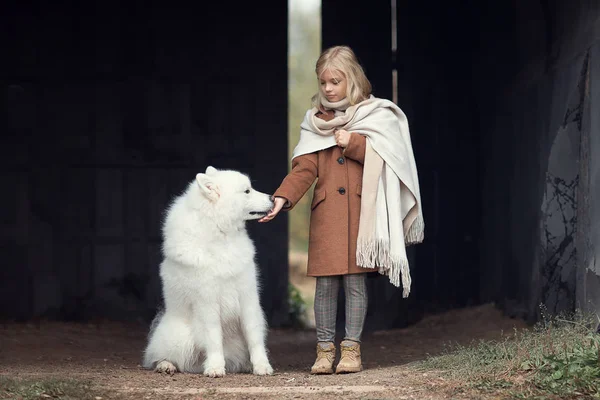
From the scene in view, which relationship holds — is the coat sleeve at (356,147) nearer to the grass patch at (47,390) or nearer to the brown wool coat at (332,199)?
the brown wool coat at (332,199)

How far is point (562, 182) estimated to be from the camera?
648cm

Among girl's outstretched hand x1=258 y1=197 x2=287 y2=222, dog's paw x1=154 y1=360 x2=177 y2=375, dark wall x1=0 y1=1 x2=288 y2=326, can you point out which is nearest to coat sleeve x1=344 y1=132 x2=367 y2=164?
girl's outstretched hand x1=258 y1=197 x2=287 y2=222

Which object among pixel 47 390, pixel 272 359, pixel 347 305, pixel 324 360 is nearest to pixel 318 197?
pixel 347 305

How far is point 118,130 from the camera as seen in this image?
8.66 metres

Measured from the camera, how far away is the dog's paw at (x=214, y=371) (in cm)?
504

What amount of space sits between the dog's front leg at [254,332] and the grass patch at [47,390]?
1035mm

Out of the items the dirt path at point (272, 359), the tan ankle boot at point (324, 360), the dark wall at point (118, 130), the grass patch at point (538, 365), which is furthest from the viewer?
the dark wall at point (118, 130)

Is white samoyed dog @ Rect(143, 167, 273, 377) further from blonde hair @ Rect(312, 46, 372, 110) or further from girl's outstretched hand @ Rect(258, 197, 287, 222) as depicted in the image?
blonde hair @ Rect(312, 46, 372, 110)

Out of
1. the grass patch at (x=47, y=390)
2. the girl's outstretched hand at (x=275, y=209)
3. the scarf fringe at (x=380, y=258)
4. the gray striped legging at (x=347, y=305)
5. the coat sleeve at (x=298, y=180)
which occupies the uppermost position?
the coat sleeve at (x=298, y=180)

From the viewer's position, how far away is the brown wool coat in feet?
17.3

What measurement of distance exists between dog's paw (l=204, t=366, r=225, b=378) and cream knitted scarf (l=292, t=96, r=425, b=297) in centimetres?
99

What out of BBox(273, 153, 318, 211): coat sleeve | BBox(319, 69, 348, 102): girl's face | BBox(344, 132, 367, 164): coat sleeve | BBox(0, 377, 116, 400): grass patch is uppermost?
BBox(319, 69, 348, 102): girl's face

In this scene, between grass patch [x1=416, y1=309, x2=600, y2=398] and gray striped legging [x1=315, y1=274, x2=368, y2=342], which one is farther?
gray striped legging [x1=315, y1=274, x2=368, y2=342]

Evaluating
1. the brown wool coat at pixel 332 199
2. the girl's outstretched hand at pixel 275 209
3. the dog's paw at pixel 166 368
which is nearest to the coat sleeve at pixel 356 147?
the brown wool coat at pixel 332 199
